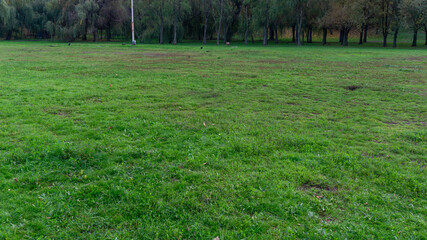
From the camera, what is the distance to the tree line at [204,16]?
51875 mm

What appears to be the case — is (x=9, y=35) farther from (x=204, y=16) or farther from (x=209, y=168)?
(x=209, y=168)

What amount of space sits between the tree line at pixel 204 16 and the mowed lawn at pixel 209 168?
46730 millimetres

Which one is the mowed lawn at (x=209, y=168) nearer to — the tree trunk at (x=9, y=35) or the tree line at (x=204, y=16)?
the tree line at (x=204, y=16)

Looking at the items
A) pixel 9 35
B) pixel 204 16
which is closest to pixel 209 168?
pixel 204 16

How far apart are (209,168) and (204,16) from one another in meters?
60.3

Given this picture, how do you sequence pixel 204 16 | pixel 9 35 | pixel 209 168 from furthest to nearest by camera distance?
pixel 9 35 → pixel 204 16 → pixel 209 168

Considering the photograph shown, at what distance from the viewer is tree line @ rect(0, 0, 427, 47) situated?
51.9 meters

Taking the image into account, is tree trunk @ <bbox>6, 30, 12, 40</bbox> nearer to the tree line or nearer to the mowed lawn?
the tree line

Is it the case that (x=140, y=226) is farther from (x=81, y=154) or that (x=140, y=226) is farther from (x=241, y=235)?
(x=81, y=154)

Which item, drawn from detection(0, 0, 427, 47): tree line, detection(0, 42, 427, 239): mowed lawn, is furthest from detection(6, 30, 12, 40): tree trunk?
detection(0, 42, 427, 239): mowed lawn

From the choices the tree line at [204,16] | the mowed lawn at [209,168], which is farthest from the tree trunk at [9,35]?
the mowed lawn at [209,168]

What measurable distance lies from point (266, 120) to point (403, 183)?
3.92 m

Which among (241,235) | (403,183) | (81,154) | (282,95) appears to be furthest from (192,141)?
(282,95)

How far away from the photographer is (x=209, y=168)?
5477 millimetres
